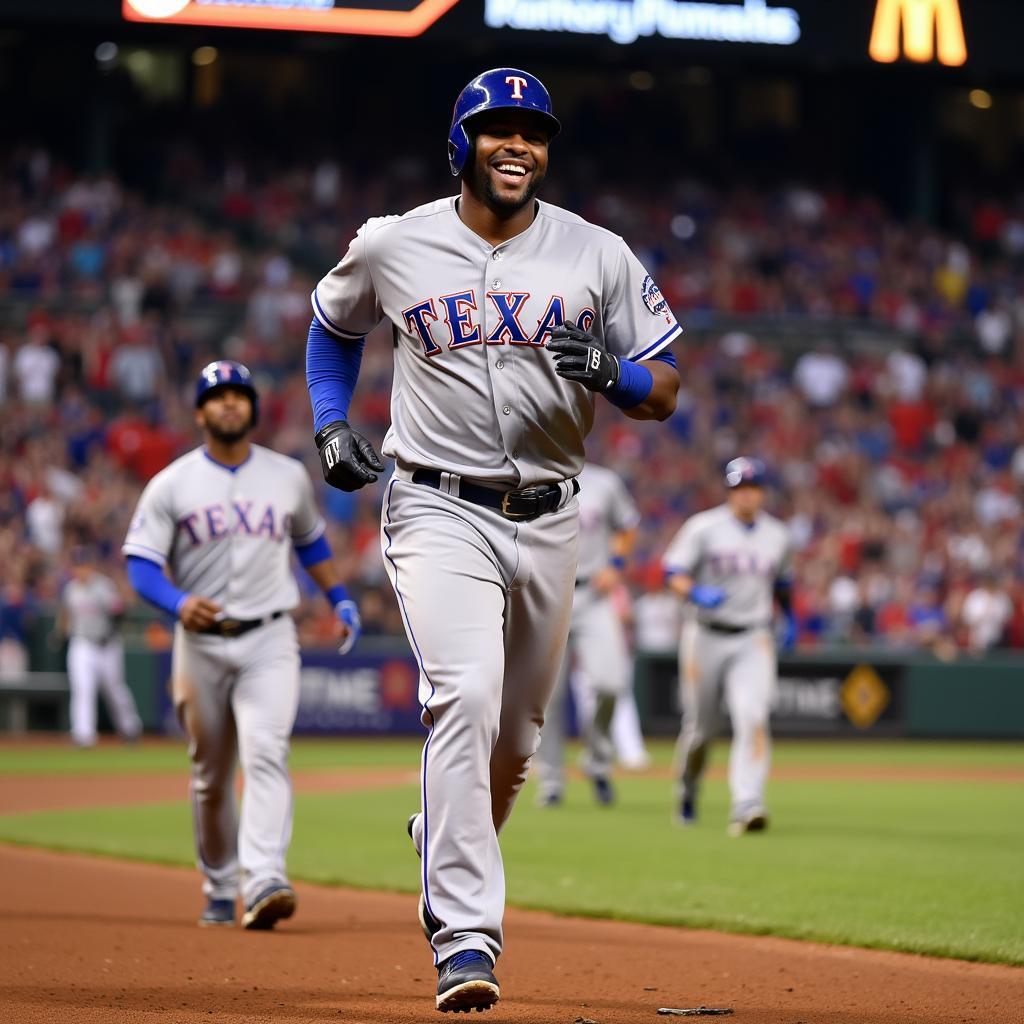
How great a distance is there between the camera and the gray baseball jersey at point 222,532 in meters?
7.26

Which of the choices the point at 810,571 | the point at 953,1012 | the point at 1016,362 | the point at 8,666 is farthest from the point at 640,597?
the point at 953,1012

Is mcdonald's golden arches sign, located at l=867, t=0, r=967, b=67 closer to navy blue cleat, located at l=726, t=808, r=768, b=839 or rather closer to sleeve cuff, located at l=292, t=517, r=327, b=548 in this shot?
navy blue cleat, located at l=726, t=808, r=768, b=839

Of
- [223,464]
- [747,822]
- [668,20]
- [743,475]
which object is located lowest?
[747,822]

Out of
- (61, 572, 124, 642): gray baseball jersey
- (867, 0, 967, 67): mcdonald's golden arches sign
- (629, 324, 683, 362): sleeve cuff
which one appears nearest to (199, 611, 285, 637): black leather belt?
(629, 324, 683, 362): sleeve cuff

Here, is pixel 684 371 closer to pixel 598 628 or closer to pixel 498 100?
pixel 598 628

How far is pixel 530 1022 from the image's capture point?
4.66 meters

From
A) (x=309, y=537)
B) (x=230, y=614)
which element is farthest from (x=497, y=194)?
(x=309, y=537)

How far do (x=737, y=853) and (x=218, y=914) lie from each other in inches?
140

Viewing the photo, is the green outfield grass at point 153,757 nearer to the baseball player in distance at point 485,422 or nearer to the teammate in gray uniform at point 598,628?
the teammate in gray uniform at point 598,628

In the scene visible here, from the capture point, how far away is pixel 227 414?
289 inches

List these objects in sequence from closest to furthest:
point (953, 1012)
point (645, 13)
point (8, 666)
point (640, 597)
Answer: point (953, 1012) < point (8, 666) < point (640, 597) < point (645, 13)

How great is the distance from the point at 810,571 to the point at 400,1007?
17230 millimetres

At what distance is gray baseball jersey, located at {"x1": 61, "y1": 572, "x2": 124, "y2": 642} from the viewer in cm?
1795

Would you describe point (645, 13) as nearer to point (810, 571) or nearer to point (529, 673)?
point (810, 571)
